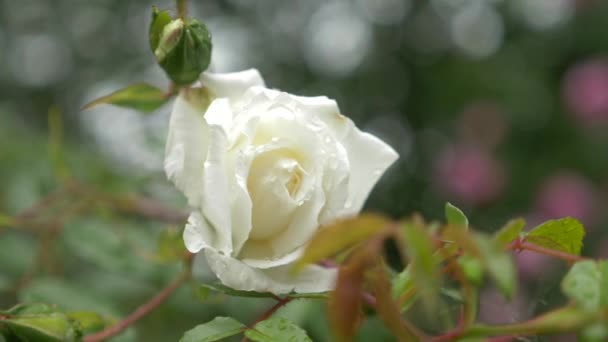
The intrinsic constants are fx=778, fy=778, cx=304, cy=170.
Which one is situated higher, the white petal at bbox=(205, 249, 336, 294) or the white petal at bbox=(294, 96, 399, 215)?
the white petal at bbox=(294, 96, 399, 215)

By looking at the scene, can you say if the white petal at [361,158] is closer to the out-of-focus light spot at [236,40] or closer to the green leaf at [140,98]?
the green leaf at [140,98]

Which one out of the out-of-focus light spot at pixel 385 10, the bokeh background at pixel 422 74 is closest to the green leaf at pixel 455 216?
the bokeh background at pixel 422 74

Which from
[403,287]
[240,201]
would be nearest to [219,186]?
[240,201]

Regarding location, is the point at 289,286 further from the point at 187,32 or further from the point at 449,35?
the point at 449,35

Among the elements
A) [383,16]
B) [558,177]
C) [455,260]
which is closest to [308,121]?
[455,260]

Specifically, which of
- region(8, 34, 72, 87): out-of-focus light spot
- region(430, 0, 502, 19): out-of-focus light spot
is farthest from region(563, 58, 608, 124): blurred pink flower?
region(8, 34, 72, 87): out-of-focus light spot

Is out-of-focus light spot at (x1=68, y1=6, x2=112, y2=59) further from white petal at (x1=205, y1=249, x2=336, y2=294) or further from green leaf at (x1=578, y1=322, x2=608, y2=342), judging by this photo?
green leaf at (x1=578, y1=322, x2=608, y2=342)

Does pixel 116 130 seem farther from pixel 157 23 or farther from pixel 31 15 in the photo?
pixel 157 23
